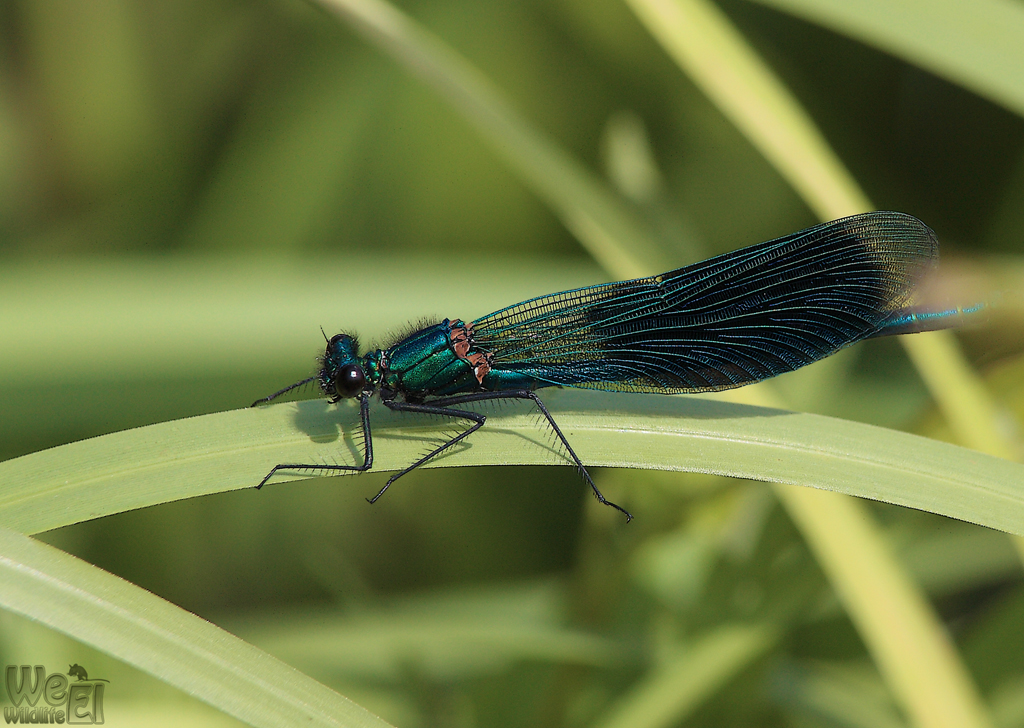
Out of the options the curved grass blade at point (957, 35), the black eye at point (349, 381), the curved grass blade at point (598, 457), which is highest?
the curved grass blade at point (957, 35)

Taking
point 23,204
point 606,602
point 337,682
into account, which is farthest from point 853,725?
point 23,204

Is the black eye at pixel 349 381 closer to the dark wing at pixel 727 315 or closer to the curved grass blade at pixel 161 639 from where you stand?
the dark wing at pixel 727 315

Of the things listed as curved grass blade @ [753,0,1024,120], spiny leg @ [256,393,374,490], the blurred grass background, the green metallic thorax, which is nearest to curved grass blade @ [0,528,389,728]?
spiny leg @ [256,393,374,490]

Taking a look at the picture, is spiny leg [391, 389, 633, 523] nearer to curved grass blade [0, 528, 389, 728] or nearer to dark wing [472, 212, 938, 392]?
dark wing [472, 212, 938, 392]

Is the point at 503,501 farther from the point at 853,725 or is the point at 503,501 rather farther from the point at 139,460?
the point at 139,460

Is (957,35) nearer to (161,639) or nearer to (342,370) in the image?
(342,370)

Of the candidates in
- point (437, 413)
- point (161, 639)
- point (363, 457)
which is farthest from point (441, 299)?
point (161, 639)

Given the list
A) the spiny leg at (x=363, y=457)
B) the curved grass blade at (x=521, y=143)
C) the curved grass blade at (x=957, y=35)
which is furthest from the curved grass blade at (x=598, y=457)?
the curved grass blade at (x=957, y=35)
